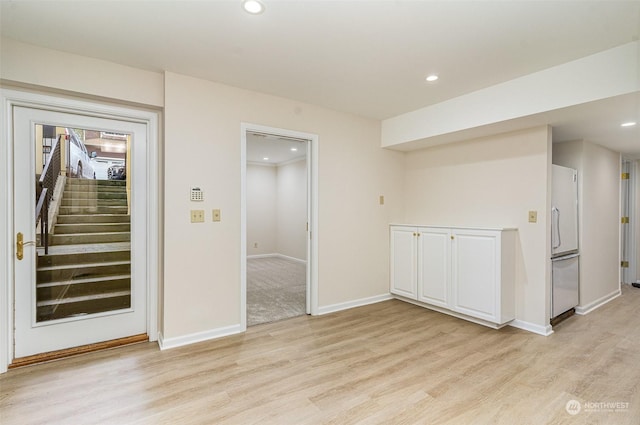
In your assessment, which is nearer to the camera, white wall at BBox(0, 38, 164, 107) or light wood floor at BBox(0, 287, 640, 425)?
light wood floor at BBox(0, 287, 640, 425)

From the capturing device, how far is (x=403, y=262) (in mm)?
4195

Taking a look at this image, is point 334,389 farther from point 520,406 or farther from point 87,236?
point 87,236

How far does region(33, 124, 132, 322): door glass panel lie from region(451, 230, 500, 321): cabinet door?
3469 millimetres

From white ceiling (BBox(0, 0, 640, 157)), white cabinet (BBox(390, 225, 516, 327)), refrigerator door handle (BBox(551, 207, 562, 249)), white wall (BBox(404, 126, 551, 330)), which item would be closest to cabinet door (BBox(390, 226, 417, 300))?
white cabinet (BBox(390, 225, 516, 327))

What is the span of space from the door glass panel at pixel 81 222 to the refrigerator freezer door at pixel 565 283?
14.4ft

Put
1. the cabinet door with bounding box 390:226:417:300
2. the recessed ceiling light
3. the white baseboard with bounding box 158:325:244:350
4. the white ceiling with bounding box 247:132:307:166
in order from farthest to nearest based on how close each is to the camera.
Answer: the white ceiling with bounding box 247:132:307:166 → the cabinet door with bounding box 390:226:417:300 → the white baseboard with bounding box 158:325:244:350 → the recessed ceiling light

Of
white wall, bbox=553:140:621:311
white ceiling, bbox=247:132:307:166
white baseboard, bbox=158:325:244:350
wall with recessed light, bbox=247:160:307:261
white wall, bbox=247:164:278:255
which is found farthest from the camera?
white wall, bbox=247:164:278:255

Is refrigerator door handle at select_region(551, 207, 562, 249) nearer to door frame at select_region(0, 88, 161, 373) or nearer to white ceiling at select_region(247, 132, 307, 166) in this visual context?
white ceiling at select_region(247, 132, 307, 166)

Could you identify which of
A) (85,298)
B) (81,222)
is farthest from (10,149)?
(85,298)

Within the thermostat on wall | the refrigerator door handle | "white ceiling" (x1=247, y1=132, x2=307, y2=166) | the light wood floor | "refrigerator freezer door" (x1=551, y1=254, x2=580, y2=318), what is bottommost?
the light wood floor

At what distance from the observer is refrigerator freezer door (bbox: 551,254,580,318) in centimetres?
332

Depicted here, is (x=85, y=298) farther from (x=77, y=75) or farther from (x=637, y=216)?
(x=637, y=216)

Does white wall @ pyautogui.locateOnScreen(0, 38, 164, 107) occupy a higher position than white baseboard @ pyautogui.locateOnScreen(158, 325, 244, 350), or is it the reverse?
white wall @ pyautogui.locateOnScreen(0, 38, 164, 107)

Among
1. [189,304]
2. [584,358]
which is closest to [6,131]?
[189,304]
